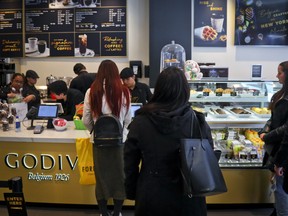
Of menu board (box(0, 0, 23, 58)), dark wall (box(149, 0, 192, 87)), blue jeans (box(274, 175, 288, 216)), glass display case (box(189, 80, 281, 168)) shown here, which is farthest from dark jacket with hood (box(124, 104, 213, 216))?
menu board (box(0, 0, 23, 58))

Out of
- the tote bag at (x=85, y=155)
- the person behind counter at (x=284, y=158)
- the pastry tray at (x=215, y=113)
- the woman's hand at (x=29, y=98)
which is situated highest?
the woman's hand at (x=29, y=98)

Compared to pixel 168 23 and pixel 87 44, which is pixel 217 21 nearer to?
pixel 168 23

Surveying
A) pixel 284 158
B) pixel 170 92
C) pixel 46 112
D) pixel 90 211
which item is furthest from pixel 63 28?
pixel 170 92

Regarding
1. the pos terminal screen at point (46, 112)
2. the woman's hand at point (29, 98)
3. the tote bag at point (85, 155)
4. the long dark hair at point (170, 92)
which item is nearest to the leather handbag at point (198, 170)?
the long dark hair at point (170, 92)

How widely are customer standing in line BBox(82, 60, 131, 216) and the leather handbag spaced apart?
131cm

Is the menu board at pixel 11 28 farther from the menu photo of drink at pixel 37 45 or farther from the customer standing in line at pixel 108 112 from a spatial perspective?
the customer standing in line at pixel 108 112

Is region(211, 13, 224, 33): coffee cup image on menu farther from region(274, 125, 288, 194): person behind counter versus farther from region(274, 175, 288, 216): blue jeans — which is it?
region(274, 125, 288, 194): person behind counter

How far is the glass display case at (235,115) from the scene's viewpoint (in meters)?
3.81


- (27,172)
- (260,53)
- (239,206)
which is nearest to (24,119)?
(27,172)

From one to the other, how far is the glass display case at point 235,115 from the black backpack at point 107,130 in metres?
1.14

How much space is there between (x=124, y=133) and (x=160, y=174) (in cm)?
130

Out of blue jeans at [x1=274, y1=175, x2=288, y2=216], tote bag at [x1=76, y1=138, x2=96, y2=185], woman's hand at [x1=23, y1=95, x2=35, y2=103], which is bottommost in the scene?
blue jeans at [x1=274, y1=175, x2=288, y2=216]

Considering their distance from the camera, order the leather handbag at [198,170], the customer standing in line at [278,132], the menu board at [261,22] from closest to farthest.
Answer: the leather handbag at [198,170]
the customer standing in line at [278,132]
the menu board at [261,22]

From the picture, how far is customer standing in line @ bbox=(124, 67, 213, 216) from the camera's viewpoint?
6.31 feet
